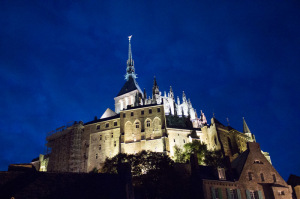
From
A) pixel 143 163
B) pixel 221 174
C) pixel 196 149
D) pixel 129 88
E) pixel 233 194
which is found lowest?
pixel 233 194

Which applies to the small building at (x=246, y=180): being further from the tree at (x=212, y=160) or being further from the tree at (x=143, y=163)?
the tree at (x=212, y=160)

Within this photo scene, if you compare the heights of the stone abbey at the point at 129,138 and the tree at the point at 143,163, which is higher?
the stone abbey at the point at 129,138

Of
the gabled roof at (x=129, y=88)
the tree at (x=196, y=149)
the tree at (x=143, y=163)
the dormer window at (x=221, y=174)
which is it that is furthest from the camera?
the gabled roof at (x=129, y=88)

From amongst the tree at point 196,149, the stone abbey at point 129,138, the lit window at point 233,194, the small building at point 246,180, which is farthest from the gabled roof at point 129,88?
the lit window at point 233,194

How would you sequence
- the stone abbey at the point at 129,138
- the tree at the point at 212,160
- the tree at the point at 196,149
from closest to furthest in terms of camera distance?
the tree at the point at 212,160 < the tree at the point at 196,149 < the stone abbey at the point at 129,138

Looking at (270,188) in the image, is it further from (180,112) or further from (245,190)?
(180,112)

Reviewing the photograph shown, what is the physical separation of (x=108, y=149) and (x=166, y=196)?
34.4 m

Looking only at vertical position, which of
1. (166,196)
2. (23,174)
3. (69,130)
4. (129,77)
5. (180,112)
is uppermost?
(129,77)

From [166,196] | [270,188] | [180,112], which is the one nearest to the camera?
[166,196]

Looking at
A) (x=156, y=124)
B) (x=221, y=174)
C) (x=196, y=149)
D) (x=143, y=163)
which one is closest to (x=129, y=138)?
(x=156, y=124)

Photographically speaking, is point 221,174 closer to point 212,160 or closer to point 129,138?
point 212,160

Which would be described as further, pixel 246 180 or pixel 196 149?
pixel 196 149

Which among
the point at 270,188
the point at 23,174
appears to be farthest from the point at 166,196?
the point at 23,174

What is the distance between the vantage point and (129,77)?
355ft
